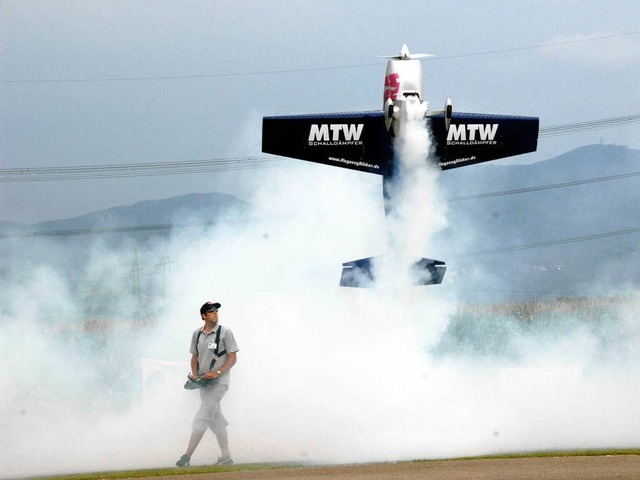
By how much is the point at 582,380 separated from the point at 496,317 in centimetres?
1231

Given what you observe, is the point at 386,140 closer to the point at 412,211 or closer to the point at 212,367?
the point at 412,211

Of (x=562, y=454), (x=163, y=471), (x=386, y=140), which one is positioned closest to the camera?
(x=163, y=471)

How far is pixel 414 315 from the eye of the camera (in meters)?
22.2

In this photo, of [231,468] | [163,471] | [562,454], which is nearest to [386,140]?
[562,454]

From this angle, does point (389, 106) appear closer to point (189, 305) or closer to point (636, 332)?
point (189, 305)

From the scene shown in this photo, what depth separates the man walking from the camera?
1570cm

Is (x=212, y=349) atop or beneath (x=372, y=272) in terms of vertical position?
beneath

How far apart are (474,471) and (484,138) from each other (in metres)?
12.2

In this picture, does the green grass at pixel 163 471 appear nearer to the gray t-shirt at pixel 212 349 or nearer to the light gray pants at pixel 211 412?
the light gray pants at pixel 211 412

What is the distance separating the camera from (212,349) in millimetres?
15773

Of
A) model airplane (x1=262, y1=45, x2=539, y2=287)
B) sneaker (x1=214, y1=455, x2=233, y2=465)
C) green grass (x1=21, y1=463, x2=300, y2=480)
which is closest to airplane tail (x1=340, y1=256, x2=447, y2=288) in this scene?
model airplane (x1=262, y1=45, x2=539, y2=287)

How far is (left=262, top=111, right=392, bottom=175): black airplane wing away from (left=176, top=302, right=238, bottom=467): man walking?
29.4 feet

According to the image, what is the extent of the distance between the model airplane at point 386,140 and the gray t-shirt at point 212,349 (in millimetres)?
8139

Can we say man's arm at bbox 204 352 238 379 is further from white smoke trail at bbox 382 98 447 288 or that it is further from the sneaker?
white smoke trail at bbox 382 98 447 288
